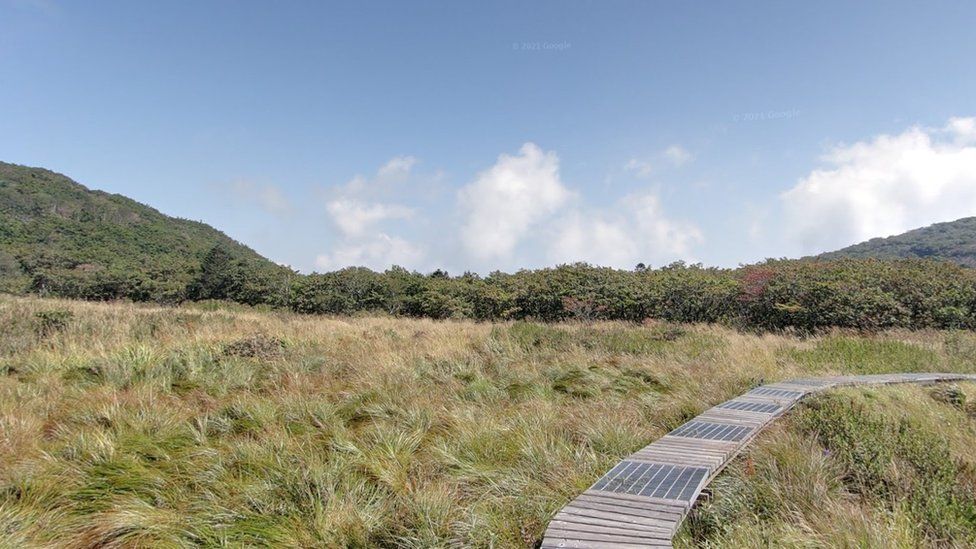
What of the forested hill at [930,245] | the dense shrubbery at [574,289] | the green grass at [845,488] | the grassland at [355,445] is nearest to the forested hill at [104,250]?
the dense shrubbery at [574,289]

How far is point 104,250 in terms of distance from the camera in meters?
53.0

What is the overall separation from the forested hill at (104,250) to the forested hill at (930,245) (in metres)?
61.5

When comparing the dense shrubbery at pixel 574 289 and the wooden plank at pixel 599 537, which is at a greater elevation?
the dense shrubbery at pixel 574 289

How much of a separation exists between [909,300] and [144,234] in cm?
7883

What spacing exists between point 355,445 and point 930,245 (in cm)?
8826

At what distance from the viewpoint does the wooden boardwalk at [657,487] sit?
227 centimetres

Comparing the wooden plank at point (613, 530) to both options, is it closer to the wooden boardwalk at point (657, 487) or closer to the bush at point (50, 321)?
the wooden boardwalk at point (657, 487)

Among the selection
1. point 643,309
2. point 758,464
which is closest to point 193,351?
point 758,464

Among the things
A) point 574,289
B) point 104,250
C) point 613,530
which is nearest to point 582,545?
point 613,530

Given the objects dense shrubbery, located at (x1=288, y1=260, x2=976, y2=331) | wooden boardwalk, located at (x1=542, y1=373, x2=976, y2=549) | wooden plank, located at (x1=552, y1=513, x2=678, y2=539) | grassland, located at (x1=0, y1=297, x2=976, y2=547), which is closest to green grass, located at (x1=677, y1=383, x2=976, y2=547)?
grassland, located at (x1=0, y1=297, x2=976, y2=547)

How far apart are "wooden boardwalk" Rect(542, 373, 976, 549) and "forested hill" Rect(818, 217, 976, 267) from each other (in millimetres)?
62685

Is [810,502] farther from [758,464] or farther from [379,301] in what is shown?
[379,301]

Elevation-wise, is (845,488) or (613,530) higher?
(613,530)

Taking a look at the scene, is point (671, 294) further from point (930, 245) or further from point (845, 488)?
point (930, 245)
